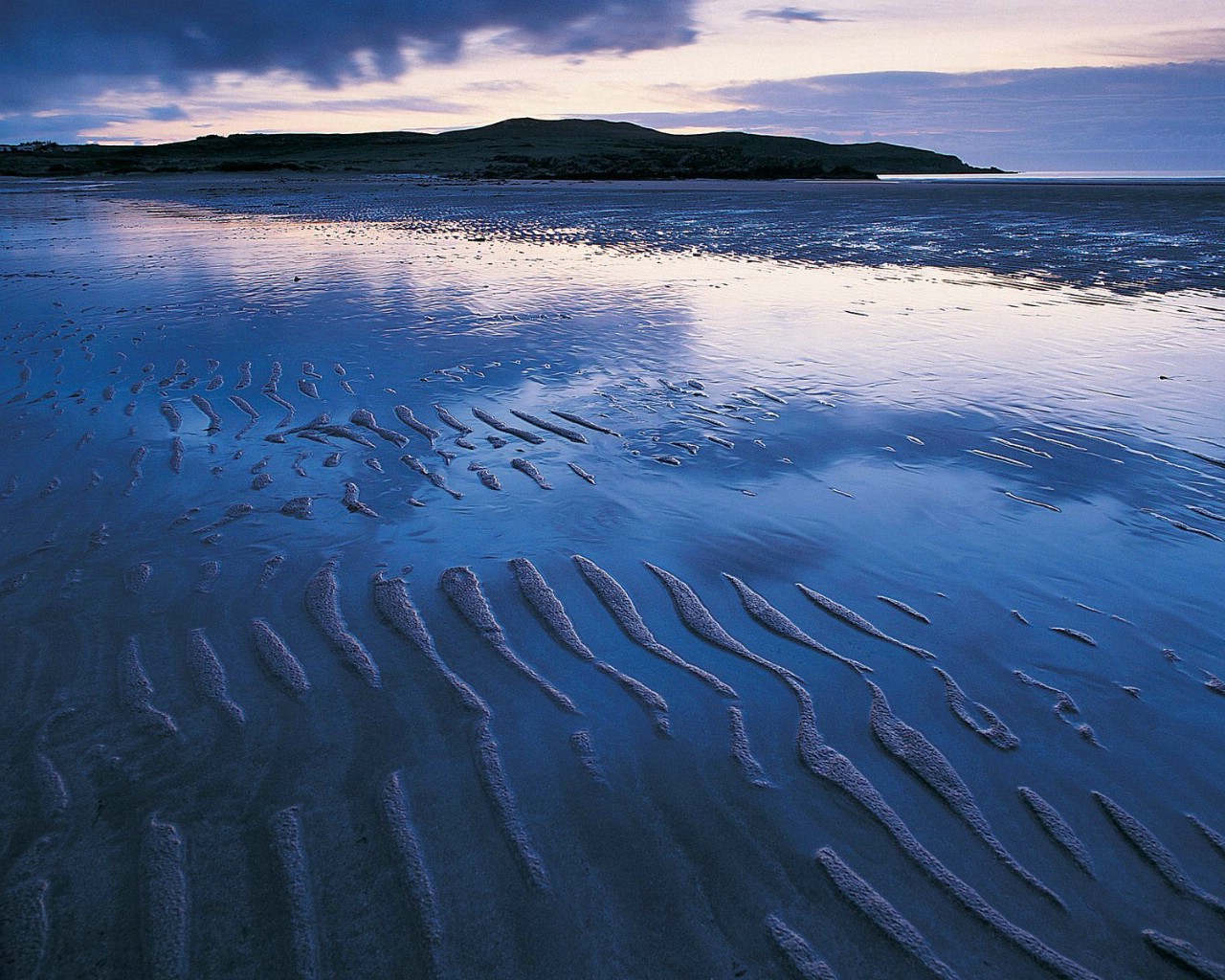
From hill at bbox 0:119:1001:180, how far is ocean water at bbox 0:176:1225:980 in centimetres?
4917

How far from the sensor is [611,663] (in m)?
2.88

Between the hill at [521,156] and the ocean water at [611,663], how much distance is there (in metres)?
49.2

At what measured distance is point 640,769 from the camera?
2.38 meters

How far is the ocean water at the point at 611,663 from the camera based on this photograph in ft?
6.25

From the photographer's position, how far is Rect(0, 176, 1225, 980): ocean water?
191 cm

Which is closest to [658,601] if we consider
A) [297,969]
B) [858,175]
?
[297,969]

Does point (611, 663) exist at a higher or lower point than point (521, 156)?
lower

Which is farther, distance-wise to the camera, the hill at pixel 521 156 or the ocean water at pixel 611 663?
the hill at pixel 521 156

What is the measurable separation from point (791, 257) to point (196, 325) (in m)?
10.2

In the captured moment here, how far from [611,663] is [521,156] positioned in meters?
77.7

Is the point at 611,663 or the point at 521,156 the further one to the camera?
the point at 521,156

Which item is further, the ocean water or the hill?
the hill

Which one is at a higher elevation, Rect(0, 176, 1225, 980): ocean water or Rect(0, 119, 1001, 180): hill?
Rect(0, 119, 1001, 180): hill

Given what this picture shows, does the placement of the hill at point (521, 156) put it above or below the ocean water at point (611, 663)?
above
